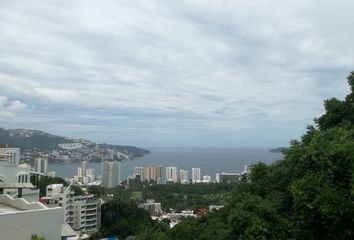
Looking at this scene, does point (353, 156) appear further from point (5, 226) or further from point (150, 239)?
point (150, 239)

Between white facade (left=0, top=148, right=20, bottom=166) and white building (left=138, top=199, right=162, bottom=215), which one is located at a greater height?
white facade (left=0, top=148, right=20, bottom=166)

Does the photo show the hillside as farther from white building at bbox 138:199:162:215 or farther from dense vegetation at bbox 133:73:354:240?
dense vegetation at bbox 133:73:354:240

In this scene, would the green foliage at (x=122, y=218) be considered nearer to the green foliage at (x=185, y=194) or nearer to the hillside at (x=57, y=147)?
the green foliage at (x=185, y=194)

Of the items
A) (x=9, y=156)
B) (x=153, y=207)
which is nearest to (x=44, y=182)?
(x=153, y=207)

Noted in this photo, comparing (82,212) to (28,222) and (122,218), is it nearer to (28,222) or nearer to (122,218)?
(122,218)

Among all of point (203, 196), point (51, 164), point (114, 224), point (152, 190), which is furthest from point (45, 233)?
point (51, 164)

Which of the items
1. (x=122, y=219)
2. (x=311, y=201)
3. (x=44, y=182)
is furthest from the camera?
(x=122, y=219)

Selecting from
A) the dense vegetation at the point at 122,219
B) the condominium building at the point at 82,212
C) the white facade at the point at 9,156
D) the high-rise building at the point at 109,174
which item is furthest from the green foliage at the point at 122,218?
the high-rise building at the point at 109,174

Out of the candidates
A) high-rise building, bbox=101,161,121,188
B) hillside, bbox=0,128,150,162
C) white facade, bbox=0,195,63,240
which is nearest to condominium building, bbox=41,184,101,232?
white facade, bbox=0,195,63,240
